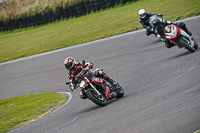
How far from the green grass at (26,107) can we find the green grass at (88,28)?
9.88 m

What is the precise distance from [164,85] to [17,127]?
4.79m

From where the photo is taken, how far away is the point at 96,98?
9.63m

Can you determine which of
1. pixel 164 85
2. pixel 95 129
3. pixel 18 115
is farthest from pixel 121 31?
pixel 95 129

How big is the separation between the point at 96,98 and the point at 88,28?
19.8 meters

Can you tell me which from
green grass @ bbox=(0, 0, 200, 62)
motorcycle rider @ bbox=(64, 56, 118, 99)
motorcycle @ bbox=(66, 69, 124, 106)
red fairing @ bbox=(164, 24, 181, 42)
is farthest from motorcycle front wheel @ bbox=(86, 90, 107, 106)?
green grass @ bbox=(0, 0, 200, 62)

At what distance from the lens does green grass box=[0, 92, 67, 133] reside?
38.3ft

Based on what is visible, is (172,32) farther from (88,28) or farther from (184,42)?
(88,28)

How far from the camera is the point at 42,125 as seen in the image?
1002 cm

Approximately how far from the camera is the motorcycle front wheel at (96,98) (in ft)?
31.1

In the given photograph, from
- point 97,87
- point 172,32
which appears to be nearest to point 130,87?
point 97,87

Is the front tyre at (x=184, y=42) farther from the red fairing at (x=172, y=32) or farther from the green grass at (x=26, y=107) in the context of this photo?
the green grass at (x=26, y=107)

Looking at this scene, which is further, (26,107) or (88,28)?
(88,28)

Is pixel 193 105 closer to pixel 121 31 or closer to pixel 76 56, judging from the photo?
pixel 76 56

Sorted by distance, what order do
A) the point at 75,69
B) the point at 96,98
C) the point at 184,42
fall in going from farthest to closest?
the point at 184,42
the point at 75,69
the point at 96,98
